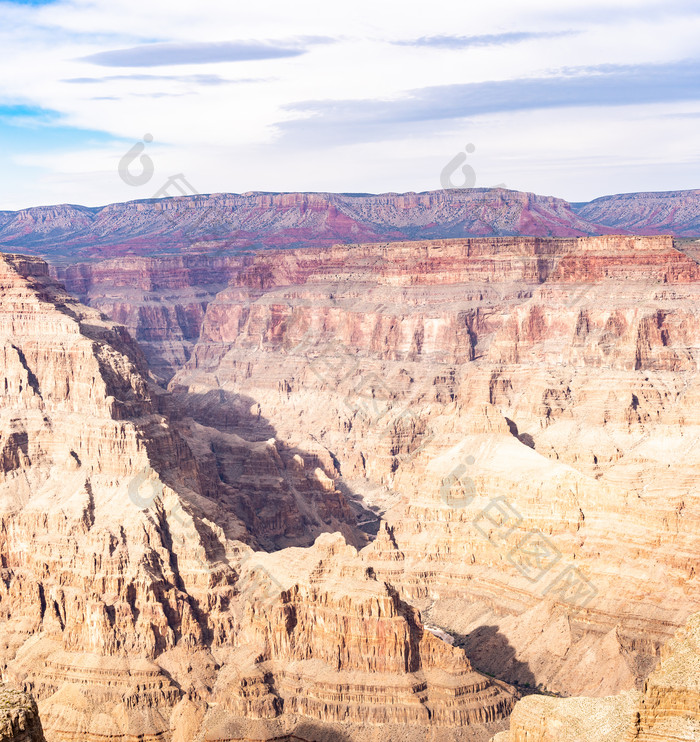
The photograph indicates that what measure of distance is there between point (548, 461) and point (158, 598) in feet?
149

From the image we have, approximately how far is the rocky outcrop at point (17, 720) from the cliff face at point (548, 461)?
6062 cm

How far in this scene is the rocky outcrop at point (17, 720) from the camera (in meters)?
36.9

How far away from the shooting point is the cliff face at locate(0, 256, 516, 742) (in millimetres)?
84688

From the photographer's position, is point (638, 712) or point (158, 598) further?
point (158, 598)

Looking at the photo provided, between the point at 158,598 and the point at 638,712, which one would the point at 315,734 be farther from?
the point at 638,712

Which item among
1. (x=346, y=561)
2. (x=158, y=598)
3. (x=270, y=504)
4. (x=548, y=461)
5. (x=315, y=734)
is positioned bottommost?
(x=315, y=734)

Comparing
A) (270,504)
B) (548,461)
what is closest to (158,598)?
(270,504)

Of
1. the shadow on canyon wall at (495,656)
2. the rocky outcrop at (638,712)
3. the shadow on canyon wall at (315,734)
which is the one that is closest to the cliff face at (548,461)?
the shadow on canyon wall at (495,656)

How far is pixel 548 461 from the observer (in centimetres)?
12600

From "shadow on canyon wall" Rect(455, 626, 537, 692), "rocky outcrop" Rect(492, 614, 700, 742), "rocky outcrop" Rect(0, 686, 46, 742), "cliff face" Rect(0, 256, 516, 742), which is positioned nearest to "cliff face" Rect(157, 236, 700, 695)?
"shadow on canyon wall" Rect(455, 626, 537, 692)

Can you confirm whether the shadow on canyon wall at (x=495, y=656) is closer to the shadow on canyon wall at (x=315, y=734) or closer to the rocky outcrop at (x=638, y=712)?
the shadow on canyon wall at (x=315, y=734)

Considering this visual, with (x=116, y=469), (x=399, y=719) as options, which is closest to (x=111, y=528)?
(x=116, y=469)

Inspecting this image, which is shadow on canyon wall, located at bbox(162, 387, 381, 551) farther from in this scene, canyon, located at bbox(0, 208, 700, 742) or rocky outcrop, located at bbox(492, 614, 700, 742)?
rocky outcrop, located at bbox(492, 614, 700, 742)

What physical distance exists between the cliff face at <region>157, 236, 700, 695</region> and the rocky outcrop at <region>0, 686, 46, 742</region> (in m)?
60.6
